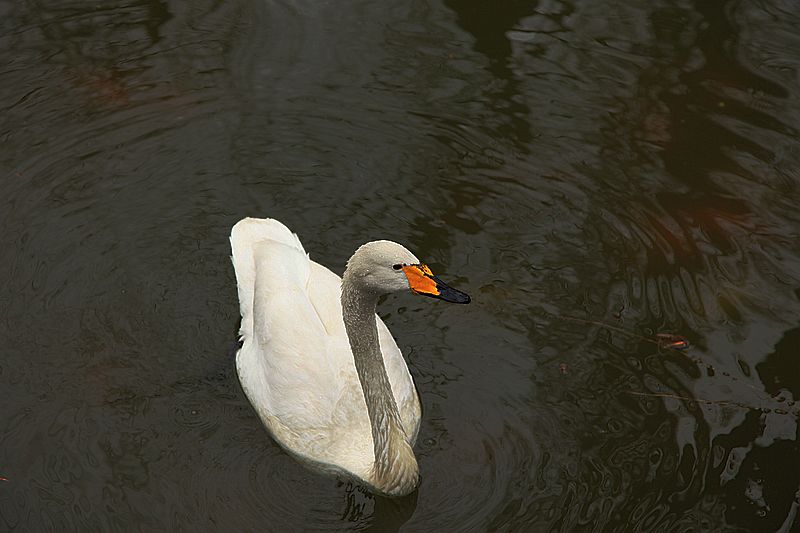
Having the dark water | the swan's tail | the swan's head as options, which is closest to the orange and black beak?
the swan's head

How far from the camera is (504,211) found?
8828 mm

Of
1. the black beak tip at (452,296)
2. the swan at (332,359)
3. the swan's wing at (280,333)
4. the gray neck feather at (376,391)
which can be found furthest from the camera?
the swan's wing at (280,333)

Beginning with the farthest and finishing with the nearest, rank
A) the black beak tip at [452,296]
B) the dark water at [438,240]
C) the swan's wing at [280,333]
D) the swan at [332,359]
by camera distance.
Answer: the swan's wing at [280,333]
the dark water at [438,240]
the swan at [332,359]
the black beak tip at [452,296]

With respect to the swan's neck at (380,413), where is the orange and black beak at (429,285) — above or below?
above

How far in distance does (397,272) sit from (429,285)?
20 centimetres

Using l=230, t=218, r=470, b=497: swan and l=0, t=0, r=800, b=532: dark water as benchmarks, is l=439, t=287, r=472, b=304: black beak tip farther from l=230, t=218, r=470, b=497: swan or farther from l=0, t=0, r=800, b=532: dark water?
l=0, t=0, r=800, b=532: dark water

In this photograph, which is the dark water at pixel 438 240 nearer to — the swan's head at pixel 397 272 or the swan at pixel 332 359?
the swan at pixel 332 359

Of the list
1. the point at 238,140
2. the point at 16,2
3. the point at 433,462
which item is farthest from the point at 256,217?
the point at 16,2

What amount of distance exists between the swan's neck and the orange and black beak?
0.50m

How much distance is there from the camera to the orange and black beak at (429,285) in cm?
591

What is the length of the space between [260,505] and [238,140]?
393cm

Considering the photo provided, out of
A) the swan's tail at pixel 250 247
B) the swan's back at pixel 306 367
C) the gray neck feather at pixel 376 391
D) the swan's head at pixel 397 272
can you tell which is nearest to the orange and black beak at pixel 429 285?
the swan's head at pixel 397 272

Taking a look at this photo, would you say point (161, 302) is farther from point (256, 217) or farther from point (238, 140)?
point (238, 140)

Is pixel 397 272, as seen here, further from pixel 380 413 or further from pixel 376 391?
pixel 380 413
